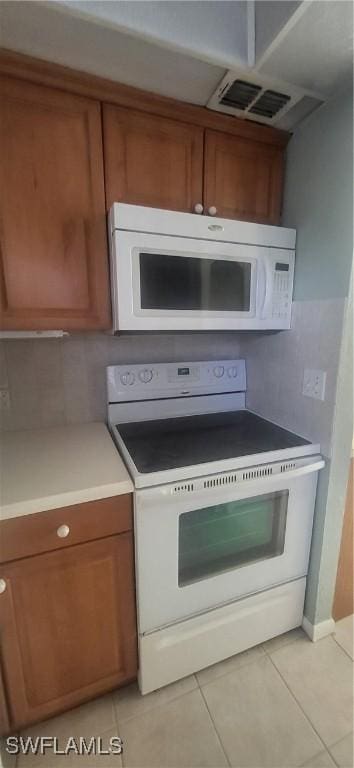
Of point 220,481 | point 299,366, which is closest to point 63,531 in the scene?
point 220,481

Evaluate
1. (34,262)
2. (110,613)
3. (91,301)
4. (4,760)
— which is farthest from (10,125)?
(4,760)

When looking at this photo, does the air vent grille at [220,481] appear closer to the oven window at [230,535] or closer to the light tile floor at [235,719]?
the oven window at [230,535]

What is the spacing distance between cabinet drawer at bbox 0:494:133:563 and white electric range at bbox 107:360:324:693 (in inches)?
2.7

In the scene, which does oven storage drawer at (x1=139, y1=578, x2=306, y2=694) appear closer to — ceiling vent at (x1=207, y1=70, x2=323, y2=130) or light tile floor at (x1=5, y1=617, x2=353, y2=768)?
light tile floor at (x1=5, y1=617, x2=353, y2=768)

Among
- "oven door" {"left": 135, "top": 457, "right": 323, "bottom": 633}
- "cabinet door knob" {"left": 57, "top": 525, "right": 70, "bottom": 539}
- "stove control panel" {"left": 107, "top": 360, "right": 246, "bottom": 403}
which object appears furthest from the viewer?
"stove control panel" {"left": 107, "top": 360, "right": 246, "bottom": 403}

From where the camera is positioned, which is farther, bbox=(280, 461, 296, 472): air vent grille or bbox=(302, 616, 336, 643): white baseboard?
bbox=(302, 616, 336, 643): white baseboard

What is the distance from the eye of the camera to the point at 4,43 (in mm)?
857

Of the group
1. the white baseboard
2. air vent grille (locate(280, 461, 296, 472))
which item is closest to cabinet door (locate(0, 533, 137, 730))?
air vent grille (locate(280, 461, 296, 472))

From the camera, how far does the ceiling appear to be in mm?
768

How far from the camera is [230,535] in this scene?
116 centimetres

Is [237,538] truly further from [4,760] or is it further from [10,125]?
[10,125]

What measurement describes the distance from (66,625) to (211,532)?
0.55 m

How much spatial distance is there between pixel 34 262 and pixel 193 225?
576 millimetres

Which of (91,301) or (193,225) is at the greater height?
(193,225)
